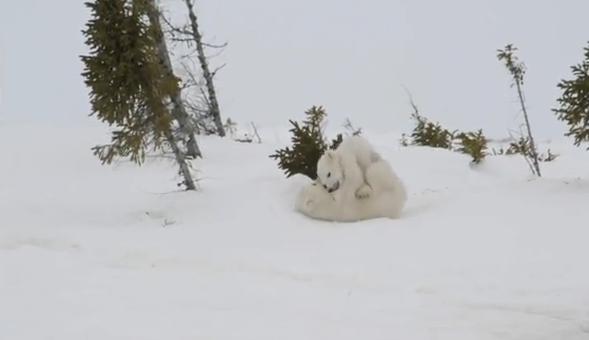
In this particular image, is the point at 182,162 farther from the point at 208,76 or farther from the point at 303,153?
the point at 208,76

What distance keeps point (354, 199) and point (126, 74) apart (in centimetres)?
441

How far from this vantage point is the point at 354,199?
32.0 ft

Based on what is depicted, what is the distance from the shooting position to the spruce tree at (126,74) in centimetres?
998

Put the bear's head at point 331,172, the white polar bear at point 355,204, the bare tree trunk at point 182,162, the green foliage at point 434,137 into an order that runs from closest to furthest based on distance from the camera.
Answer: the white polar bear at point 355,204
the bear's head at point 331,172
the bare tree trunk at point 182,162
the green foliage at point 434,137

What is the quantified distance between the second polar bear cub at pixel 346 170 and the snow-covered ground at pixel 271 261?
0.72m

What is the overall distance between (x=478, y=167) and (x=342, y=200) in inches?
290

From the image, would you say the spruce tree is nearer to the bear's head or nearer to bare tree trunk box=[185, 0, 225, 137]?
the bear's head

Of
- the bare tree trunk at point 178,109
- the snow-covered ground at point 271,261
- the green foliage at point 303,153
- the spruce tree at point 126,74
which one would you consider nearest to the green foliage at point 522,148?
the snow-covered ground at point 271,261

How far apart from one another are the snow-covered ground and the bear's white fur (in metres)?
0.30

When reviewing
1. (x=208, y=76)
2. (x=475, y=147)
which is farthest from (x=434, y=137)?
(x=208, y=76)

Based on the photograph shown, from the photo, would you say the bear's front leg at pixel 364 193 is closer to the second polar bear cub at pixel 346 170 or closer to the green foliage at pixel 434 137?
the second polar bear cub at pixel 346 170

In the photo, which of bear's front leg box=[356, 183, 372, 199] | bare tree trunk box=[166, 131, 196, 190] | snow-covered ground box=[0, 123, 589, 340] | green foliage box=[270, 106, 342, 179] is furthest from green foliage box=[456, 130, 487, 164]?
bare tree trunk box=[166, 131, 196, 190]

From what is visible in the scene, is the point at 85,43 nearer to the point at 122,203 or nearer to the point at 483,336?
the point at 122,203

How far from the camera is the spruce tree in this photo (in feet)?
32.8
